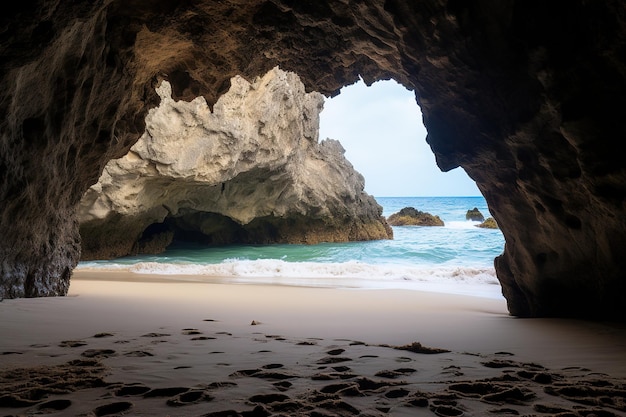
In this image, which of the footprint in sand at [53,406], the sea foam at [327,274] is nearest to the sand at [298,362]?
the footprint in sand at [53,406]

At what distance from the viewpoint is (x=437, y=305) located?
18.6 feet

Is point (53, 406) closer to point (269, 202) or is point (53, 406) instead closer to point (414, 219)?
point (269, 202)

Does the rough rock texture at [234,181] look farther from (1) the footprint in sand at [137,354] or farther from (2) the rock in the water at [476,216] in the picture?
(2) the rock in the water at [476,216]

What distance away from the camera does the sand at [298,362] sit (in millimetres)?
1877

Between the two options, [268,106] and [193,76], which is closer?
[193,76]

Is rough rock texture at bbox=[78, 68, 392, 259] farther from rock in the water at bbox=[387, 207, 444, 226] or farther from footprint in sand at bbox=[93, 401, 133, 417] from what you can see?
rock in the water at bbox=[387, 207, 444, 226]

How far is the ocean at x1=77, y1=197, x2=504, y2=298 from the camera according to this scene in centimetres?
921

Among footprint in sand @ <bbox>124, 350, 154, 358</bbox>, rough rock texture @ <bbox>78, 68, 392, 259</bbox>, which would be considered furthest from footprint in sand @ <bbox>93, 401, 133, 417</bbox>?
rough rock texture @ <bbox>78, 68, 392, 259</bbox>

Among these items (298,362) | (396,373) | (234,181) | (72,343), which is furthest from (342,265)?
(396,373)

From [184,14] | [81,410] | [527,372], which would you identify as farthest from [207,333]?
[184,14]

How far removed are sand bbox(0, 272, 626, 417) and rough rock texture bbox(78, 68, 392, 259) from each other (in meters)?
7.94

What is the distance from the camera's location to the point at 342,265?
1173 centimetres

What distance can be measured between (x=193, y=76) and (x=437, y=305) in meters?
3.95

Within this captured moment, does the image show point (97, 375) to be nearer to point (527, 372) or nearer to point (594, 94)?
point (527, 372)
